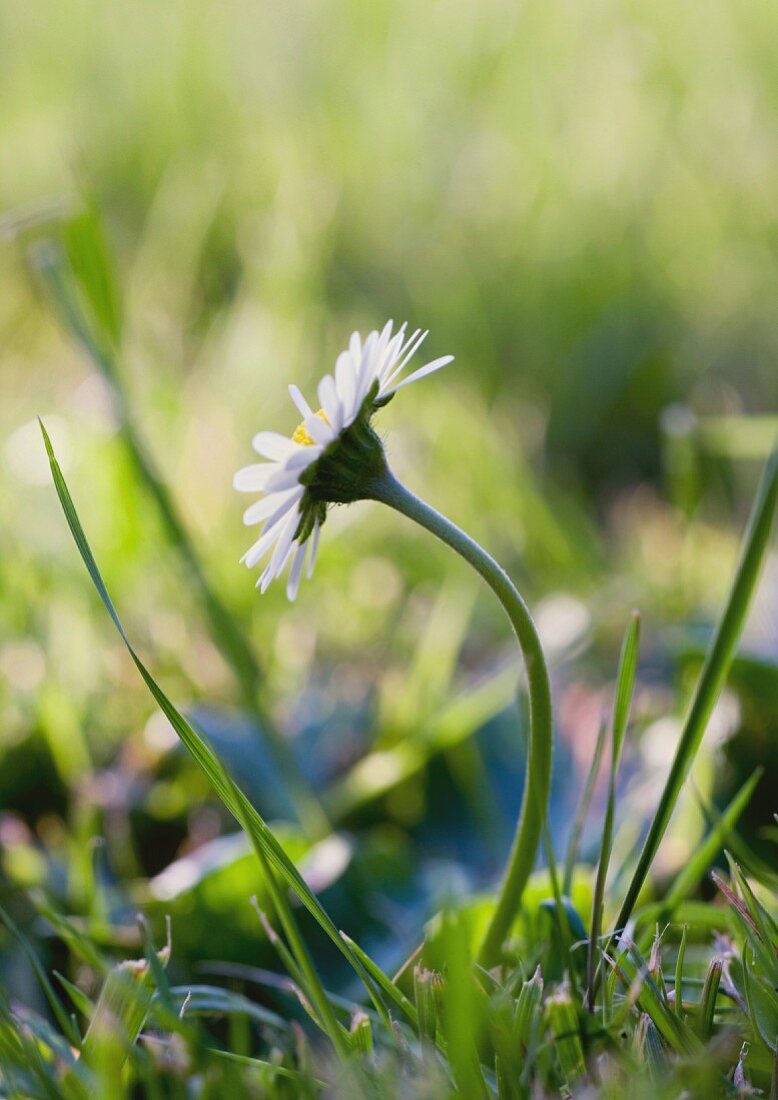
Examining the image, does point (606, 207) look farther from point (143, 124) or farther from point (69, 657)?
point (69, 657)

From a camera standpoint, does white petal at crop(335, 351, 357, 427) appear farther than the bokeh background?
No

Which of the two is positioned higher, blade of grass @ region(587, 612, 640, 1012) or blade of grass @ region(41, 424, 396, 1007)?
blade of grass @ region(41, 424, 396, 1007)

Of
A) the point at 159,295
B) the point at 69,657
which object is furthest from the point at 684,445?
the point at 159,295

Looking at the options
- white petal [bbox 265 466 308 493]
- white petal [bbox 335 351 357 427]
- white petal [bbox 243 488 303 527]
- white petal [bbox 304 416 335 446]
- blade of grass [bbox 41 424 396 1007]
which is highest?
white petal [bbox 335 351 357 427]

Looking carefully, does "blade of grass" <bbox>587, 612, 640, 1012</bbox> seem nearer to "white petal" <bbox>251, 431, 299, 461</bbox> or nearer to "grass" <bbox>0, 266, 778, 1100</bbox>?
"grass" <bbox>0, 266, 778, 1100</bbox>

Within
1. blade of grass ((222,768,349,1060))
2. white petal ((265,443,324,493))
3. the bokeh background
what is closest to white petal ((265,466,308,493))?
white petal ((265,443,324,493))

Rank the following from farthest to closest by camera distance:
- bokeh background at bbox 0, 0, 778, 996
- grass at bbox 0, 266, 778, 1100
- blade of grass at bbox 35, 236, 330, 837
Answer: bokeh background at bbox 0, 0, 778, 996 < blade of grass at bbox 35, 236, 330, 837 < grass at bbox 0, 266, 778, 1100

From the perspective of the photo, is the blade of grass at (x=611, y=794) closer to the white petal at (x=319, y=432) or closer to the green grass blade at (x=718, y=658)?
the green grass blade at (x=718, y=658)
